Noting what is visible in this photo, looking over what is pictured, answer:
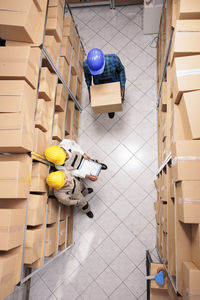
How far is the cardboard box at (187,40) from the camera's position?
2.49 m

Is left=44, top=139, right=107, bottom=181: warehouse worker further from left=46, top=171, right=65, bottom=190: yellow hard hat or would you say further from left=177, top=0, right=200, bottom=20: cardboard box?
left=177, top=0, right=200, bottom=20: cardboard box

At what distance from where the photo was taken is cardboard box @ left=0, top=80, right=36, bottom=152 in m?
2.42

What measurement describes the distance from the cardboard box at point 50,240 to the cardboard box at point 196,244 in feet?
6.45

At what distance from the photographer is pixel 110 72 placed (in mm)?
3729

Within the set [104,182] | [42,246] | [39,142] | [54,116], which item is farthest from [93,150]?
[42,246]

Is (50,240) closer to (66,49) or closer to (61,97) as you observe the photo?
(61,97)

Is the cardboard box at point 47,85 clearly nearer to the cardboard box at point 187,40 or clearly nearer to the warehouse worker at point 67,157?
the warehouse worker at point 67,157

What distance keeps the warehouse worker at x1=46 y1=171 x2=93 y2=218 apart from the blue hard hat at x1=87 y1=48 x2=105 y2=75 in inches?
66.9

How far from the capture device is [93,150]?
4621 mm

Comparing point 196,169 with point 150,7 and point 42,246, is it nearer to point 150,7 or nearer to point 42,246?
point 42,246

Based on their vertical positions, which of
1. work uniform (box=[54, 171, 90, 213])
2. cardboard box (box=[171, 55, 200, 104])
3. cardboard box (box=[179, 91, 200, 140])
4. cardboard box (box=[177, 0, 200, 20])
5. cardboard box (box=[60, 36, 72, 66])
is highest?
cardboard box (box=[60, 36, 72, 66])

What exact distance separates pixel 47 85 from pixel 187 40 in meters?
1.90

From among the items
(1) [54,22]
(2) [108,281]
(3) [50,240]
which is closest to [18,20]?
(1) [54,22]

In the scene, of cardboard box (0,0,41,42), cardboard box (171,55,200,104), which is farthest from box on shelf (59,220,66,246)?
cardboard box (0,0,41,42)
